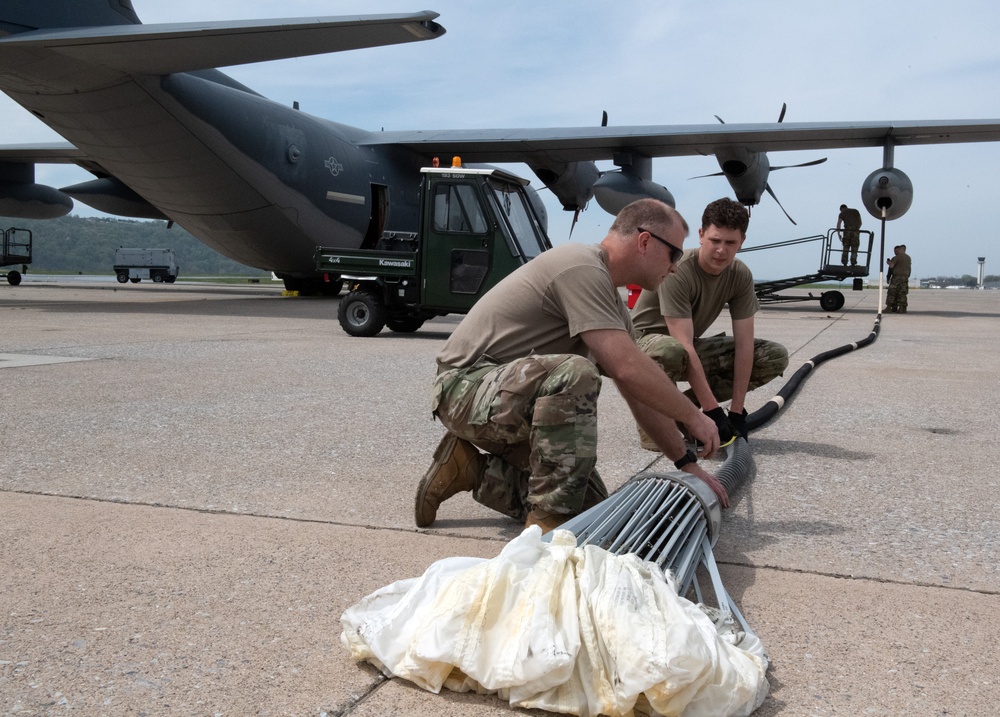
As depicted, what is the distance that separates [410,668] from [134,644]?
75cm

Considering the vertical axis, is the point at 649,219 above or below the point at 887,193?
below

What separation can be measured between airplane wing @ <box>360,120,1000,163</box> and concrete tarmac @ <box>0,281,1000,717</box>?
12563mm

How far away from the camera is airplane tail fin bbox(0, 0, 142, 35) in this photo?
12727 mm

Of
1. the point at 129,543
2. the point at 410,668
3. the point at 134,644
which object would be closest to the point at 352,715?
the point at 410,668

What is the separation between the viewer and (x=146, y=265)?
47.8m

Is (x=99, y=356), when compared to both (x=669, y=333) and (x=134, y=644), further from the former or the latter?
(x=134, y=644)

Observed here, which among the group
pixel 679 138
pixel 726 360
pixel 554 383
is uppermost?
pixel 679 138

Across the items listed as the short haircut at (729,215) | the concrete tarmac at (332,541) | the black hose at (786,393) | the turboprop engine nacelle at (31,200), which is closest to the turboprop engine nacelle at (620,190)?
the black hose at (786,393)

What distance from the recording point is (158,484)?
156 inches

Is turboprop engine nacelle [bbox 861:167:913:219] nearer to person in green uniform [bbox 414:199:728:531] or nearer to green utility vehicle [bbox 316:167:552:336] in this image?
green utility vehicle [bbox 316:167:552:336]

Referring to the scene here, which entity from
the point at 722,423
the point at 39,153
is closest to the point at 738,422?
the point at 722,423

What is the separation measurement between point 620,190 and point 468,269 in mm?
8832

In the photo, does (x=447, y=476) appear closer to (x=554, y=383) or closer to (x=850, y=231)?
(x=554, y=383)

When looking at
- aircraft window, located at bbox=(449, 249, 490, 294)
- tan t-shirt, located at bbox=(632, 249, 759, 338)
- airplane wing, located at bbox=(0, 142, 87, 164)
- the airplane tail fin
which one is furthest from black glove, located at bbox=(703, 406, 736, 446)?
airplane wing, located at bbox=(0, 142, 87, 164)
